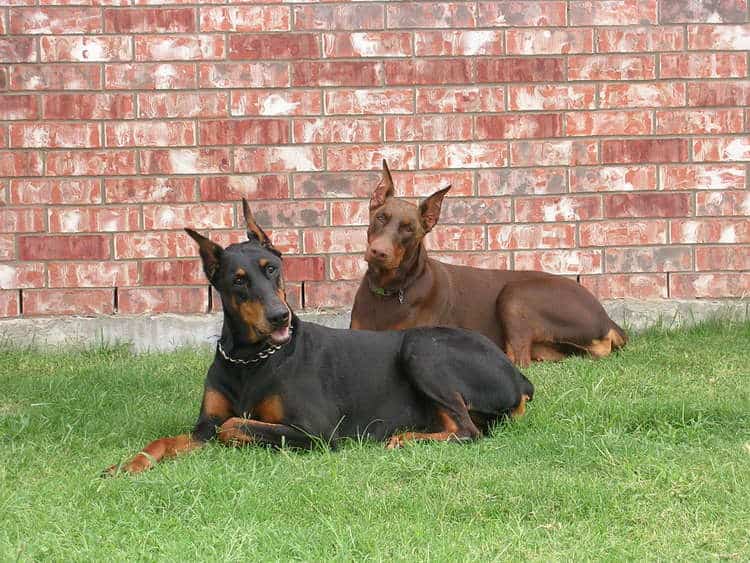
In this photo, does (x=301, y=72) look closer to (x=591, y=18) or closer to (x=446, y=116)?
(x=446, y=116)

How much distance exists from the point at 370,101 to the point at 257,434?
3.75 m

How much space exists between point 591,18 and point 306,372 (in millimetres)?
4192

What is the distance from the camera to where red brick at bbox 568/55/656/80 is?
8438mm

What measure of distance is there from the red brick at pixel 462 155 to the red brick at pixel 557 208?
0.39 meters

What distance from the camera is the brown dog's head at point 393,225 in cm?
719

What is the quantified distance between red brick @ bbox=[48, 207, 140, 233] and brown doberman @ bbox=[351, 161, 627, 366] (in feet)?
6.62

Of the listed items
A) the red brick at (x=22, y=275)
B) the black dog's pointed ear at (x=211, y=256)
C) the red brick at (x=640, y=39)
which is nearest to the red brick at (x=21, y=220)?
the red brick at (x=22, y=275)

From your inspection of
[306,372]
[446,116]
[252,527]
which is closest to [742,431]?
[306,372]

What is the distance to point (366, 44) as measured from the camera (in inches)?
328

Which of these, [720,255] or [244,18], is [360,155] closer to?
[244,18]

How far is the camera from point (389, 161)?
8.45 metres

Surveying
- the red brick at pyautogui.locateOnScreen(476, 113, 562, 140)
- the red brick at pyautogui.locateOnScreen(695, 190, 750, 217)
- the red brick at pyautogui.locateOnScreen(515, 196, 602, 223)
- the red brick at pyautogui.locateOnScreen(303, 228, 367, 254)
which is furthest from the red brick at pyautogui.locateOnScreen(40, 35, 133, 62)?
the red brick at pyautogui.locateOnScreen(695, 190, 750, 217)

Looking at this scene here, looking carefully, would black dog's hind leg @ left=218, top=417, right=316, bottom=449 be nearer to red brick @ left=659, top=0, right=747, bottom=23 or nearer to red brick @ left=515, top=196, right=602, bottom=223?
→ red brick @ left=515, top=196, right=602, bottom=223

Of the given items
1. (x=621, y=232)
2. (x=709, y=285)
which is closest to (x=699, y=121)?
(x=621, y=232)
